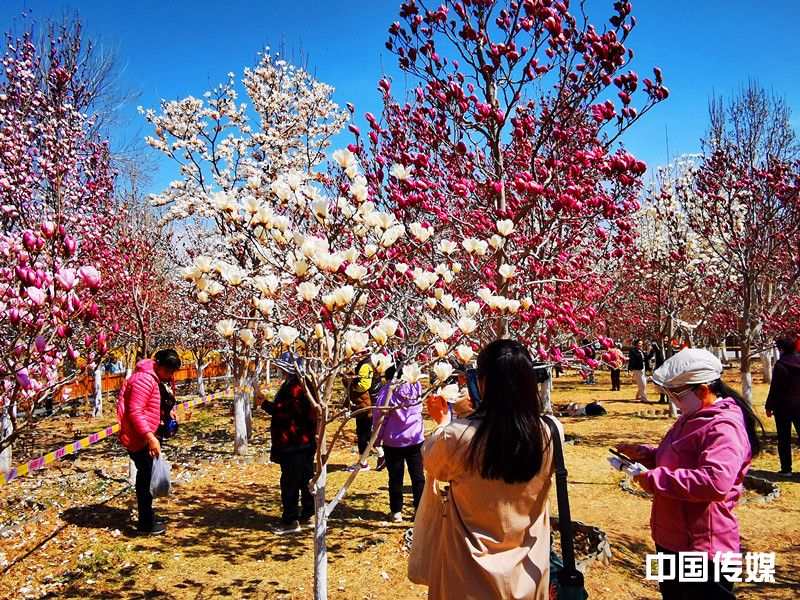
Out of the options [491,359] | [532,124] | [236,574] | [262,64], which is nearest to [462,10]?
[532,124]

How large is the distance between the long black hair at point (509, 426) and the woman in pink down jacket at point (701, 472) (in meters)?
0.81

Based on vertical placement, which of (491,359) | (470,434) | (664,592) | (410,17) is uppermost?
(410,17)

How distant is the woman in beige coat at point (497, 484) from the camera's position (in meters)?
1.98

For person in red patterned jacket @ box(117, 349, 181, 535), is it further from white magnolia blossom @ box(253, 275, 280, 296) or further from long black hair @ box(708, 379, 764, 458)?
long black hair @ box(708, 379, 764, 458)

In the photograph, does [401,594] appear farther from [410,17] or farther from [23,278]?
[410,17]

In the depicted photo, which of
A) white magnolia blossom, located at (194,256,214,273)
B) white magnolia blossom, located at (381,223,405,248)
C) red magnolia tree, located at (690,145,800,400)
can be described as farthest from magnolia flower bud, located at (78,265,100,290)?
red magnolia tree, located at (690,145,800,400)

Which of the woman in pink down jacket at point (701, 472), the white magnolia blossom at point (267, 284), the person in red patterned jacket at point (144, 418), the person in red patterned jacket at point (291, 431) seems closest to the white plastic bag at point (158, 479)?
the person in red patterned jacket at point (144, 418)

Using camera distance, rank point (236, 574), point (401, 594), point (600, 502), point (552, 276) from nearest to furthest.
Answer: point (401, 594), point (236, 574), point (552, 276), point (600, 502)

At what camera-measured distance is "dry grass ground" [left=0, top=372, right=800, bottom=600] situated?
414cm

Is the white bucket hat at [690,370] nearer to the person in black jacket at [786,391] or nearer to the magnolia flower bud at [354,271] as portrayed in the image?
the magnolia flower bud at [354,271]

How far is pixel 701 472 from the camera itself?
7.66 feet

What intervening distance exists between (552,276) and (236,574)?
3656mm

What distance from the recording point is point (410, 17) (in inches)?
187
